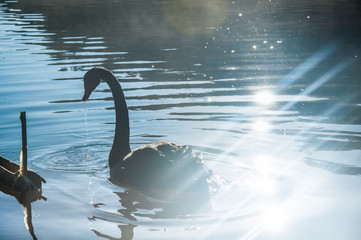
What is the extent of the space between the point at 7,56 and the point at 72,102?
330 inches

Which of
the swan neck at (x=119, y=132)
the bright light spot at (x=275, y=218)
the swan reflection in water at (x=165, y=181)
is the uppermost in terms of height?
the swan neck at (x=119, y=132)

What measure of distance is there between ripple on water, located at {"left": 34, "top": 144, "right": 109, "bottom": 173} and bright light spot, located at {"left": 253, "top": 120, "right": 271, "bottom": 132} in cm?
297

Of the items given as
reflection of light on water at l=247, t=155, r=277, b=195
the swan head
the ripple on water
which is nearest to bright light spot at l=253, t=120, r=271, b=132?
reflection of light on water at l=247, t=155, r=277, b=195

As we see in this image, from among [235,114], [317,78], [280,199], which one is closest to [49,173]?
[280,199]

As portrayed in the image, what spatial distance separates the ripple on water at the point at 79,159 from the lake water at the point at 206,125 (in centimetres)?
3

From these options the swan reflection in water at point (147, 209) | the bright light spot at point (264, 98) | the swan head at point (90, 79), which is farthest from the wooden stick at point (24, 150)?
the bright light spot at point (264, 98)

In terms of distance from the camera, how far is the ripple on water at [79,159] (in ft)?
31.2

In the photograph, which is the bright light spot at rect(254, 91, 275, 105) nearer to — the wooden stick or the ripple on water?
the ripple on water

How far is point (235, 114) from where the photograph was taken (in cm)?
1267

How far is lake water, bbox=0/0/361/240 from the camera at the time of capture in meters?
7.30

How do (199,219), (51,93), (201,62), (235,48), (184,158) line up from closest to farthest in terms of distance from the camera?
(199,219) → (184,158) → (51,93) → (201,62) → (235,48)

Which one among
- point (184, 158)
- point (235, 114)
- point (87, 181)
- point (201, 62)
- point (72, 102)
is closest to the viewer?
point (184, 158)

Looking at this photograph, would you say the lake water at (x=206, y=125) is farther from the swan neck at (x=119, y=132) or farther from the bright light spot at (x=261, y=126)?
the swan neck at (x=119, y=132)

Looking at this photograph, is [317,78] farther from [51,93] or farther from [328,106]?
[51,93]
